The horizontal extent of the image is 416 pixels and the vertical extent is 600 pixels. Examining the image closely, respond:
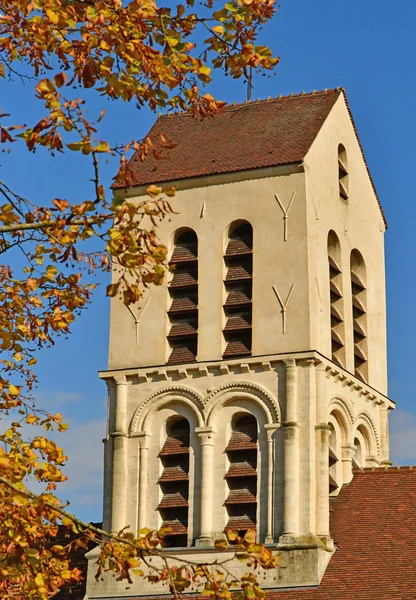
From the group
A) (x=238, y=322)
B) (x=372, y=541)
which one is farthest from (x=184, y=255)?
(x=372, y=541)

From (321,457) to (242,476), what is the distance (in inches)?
77.6

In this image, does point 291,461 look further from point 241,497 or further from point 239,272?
point 239,272

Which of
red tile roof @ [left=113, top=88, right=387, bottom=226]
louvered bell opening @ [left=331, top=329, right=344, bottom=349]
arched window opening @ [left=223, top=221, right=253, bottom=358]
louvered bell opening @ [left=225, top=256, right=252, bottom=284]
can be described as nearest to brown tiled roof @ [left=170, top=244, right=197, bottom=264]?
arched window opening @ [left=223, top=221, right=253, bottom=358]

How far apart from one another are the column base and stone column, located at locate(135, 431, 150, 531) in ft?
5.19

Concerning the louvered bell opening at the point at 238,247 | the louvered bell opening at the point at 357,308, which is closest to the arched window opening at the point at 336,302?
the louvered bell opening at the point at 357,308

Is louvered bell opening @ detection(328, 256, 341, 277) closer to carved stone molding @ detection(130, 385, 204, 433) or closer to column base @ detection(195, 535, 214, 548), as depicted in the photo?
carved stone molding @ detection(130, 385, 204, 433)

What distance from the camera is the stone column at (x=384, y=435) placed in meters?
40.0

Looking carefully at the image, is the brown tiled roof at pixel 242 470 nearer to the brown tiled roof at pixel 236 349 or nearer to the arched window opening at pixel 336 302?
the brown tiled roof at pixel 236 349

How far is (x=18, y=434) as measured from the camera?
1742cm

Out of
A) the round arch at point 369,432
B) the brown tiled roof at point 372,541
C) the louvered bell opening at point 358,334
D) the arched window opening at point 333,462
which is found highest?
the louvered bell opening at point 358,334

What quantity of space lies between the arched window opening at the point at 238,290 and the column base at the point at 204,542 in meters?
4.55

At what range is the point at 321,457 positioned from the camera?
35.2 meters

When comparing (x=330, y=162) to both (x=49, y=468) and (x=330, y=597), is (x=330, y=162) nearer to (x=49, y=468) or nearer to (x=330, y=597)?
(x=330, y=597)

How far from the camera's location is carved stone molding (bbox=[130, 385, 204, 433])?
1438 inches
